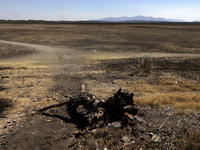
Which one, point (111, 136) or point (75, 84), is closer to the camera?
point (111, 136)

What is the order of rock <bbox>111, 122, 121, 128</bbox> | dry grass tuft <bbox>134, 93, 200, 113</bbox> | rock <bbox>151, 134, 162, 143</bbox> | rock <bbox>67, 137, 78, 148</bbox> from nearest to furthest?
rock <bbox>151, 134, 162, 143</bbox> < rock <bbox>67, 137, 78, 148</bbox> < rock <bbox>111, 122, 121, 128</bbox> < dry grass tuft <bbox>134, 93, 200, 113</bbox>

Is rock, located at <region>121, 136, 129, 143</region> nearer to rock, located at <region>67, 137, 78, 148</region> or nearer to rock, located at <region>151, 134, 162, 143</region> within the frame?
rock, located at <region>151, 134, 162, 143</region>

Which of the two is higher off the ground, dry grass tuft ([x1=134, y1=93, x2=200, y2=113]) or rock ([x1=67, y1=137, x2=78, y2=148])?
dry grass tuft ([x1=134, y1=93, x2=200, y2=113])

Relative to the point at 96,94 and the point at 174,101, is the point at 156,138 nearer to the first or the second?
the point at 174,101

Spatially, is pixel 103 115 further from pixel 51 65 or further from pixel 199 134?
pixel 51 65

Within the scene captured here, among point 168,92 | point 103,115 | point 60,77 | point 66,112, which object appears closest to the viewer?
point 103,115

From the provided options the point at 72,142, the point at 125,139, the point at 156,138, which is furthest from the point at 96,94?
the point at 156,138

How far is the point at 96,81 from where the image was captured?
8008 millimetres

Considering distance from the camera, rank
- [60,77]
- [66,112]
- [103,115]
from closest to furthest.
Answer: [103,115]
[66,112]
[60,77]

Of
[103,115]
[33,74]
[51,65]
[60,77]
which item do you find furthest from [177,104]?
[51,65]

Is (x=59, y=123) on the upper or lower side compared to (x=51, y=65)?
lower

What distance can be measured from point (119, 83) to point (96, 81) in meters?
1.05

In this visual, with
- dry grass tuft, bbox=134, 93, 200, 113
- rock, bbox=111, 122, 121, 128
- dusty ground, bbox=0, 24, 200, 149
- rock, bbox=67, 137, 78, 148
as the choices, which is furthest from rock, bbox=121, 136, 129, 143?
dry grass tuft, bbox=134, 93, 200, 113

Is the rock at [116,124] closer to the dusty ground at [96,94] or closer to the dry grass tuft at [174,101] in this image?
the dusty ground at [96,94]
